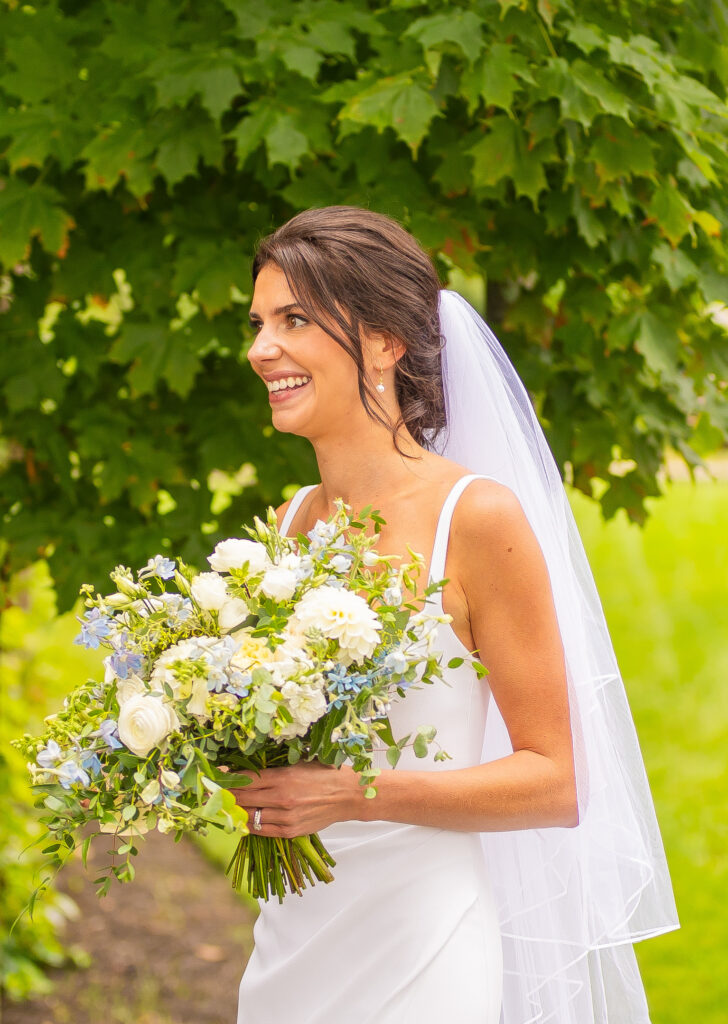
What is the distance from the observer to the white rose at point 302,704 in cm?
160

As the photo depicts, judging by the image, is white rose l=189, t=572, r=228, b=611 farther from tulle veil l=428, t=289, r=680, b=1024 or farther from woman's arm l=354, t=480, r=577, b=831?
tulle veil l=428, t=289, r=680, b=1024

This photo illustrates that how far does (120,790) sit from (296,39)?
78.5 inches

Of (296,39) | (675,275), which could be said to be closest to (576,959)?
(675,275)

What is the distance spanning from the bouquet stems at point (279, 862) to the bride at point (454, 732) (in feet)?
→ 0.22

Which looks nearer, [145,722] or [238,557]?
[145,722]

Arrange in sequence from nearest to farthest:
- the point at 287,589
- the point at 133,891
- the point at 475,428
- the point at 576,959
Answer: the point at 287,589, the point at 576,959, the point at 475,428, the point at 133,891

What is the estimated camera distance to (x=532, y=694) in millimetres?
1931

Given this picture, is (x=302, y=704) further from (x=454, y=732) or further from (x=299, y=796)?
(x=454, y=732)

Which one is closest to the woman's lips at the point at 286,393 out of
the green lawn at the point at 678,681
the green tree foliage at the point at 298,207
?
the green tree foliage at the point at 298,207

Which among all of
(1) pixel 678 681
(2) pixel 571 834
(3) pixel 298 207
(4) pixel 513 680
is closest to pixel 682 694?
(1) pixel 678 681

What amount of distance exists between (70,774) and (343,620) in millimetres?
479

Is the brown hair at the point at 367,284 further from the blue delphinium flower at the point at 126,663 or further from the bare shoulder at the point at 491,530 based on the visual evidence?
the blue delphinium flower at the point at 126,663

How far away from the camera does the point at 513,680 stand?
193 cm

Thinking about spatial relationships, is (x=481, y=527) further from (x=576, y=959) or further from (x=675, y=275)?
(x=675, y=275)
